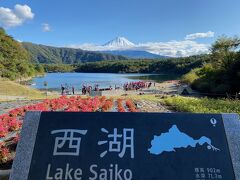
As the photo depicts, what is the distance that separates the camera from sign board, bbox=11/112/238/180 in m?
4.14

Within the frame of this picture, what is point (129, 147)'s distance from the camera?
4301 mm

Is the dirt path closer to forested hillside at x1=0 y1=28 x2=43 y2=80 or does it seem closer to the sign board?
the sign board

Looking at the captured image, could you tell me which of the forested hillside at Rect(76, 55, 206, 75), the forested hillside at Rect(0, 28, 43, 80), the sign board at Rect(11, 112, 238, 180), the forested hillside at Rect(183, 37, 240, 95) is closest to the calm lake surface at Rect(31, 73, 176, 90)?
the forested hillside at Rect(0, 28, 43, 80)

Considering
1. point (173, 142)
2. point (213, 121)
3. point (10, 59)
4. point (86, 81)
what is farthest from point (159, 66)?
point (173, 142)

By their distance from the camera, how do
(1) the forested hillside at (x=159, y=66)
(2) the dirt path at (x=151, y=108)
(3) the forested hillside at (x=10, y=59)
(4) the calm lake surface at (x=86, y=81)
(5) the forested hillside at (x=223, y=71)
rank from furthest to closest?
(1) the forested hillside at (x=159, y=66)
(4) the calm lake surface at (x=86, y=81)
(3) the forested hillside at (x=10, y=59)
(5) the forested hillside at (x=223, y=71)
(2) the dirt path at (x=151, y=108)

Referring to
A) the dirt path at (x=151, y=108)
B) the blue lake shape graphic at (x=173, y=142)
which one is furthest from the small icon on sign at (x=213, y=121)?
the dirt path at (x=151, y=108)

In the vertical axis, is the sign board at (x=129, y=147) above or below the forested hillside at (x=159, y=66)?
above

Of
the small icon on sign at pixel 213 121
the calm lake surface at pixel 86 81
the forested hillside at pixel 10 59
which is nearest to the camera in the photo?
the small icon on sign at pixel 213 121

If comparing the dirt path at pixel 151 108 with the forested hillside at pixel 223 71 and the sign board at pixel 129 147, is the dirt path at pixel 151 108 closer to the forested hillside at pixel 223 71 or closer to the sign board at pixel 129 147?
the sign board at pixel 129 147

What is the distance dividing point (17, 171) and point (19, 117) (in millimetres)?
10172

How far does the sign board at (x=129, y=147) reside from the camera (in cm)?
414

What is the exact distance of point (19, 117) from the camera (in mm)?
14102

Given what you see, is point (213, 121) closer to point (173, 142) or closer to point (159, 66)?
point (173, 142)

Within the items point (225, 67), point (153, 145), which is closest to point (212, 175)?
point (153, 145)
